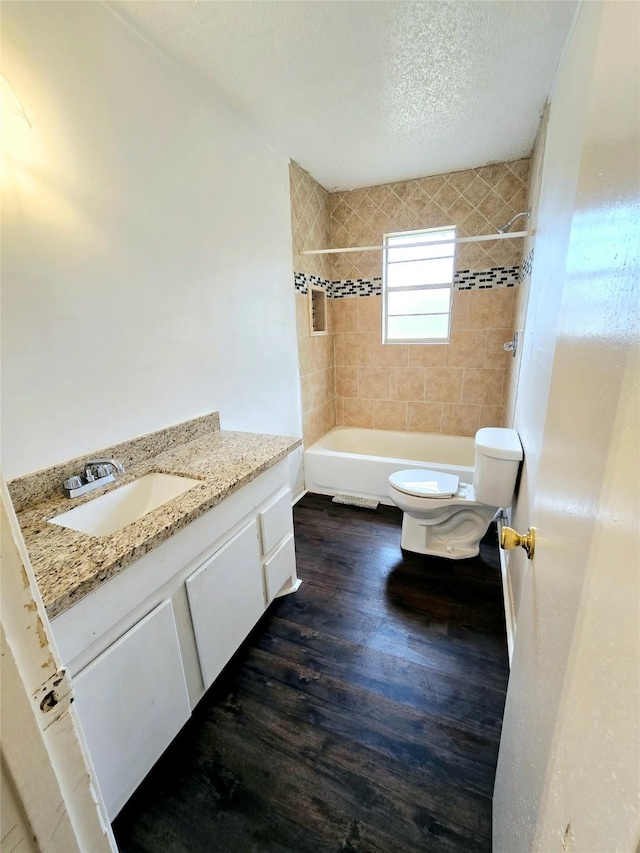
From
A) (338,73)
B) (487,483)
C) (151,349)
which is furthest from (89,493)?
(338,73)

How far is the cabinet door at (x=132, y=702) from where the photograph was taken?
889 millimetres

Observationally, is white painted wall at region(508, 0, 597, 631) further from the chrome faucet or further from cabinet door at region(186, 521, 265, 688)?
the chrome faucet

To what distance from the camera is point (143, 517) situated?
3.52 feet

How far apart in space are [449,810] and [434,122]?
3113 millimetres

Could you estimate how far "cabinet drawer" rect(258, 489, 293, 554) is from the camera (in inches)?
62.1

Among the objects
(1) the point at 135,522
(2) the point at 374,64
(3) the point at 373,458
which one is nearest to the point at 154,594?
(1) the point at 135,522

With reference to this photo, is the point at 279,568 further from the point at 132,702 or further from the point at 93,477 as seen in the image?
the point at 93,477

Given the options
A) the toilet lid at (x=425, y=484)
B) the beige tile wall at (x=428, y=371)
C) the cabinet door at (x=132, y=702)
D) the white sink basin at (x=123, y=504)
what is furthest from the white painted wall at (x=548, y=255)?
the white sink basin at (x=123, y=504)

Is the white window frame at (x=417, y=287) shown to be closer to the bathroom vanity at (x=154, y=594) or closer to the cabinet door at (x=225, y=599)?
the bathroom vanity at (x=154, y=594)

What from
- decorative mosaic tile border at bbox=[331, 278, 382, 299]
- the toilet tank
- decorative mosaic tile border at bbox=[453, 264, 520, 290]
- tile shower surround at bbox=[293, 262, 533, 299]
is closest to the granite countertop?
the toilet tank

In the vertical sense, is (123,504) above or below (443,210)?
below

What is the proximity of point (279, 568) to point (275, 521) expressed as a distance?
0.87 feet

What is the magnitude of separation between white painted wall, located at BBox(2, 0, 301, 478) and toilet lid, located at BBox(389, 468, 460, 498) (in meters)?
1.10

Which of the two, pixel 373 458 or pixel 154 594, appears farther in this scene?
pixel 373 458
